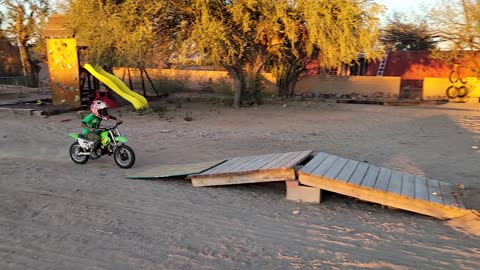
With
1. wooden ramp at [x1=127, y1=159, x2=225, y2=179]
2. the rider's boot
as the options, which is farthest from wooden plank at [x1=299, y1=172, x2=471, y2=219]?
the rider's boot

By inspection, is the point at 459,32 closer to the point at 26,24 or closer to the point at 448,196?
the point at 448,196

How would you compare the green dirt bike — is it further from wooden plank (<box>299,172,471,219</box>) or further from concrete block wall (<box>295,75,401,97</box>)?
concrete block wall (<box>295,75,401,97</box>)

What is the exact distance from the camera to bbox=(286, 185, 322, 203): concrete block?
5.43m

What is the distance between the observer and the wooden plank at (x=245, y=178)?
543cm

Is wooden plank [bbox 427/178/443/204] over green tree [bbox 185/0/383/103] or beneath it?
beneath

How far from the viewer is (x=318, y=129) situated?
12.1 m

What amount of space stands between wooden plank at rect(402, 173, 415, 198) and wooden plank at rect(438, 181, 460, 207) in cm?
38

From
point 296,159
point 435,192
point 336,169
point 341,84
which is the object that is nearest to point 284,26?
point 341,84

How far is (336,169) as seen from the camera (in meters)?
5.74

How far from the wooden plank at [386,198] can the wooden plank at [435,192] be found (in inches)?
5.3

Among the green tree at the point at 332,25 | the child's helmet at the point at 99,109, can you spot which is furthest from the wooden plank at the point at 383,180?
the green tree at the point at 332,25

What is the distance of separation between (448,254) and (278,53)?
13.8 meters

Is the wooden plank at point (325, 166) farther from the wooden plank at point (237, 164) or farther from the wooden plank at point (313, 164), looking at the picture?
the wooden plank at point (237, 164)

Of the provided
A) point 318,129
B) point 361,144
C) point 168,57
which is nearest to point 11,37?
point 168,57
